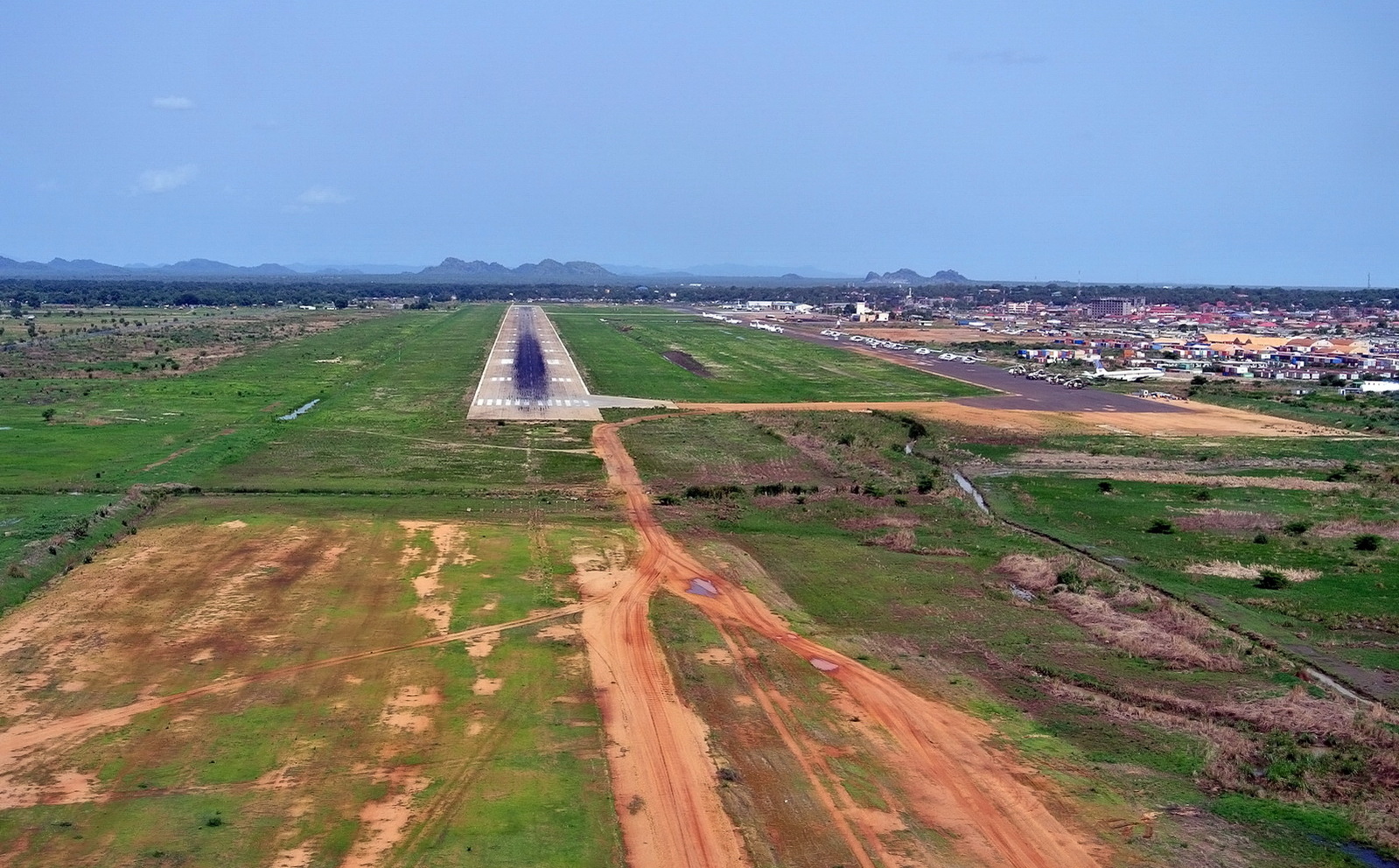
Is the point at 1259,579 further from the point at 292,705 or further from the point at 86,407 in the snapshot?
the point at 86,407

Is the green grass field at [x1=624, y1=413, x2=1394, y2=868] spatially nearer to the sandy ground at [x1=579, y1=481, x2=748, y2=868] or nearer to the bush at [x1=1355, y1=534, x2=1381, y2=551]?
the bush at [x1=1355, y1=534, x2=1381, y2=551]

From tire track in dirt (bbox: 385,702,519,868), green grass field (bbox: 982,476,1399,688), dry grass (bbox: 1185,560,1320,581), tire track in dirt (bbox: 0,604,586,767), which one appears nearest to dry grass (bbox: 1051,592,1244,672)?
green grass field (bbox: 982,476,1399,688)

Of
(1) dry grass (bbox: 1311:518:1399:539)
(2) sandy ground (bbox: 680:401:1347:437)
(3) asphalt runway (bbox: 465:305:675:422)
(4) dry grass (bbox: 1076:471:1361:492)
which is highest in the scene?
(3) asphalt runway (bbox: 465:305:675:422)

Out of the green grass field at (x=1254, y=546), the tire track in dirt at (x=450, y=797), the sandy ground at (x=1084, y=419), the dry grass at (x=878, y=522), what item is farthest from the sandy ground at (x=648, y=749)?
the sandy ground at (x=1084, y=419)

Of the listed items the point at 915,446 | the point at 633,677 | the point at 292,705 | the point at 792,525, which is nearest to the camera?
the point at 292,705

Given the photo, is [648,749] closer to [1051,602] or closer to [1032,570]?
[1051,602]

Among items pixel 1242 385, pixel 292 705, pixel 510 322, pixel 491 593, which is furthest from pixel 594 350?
pixel 292 705
